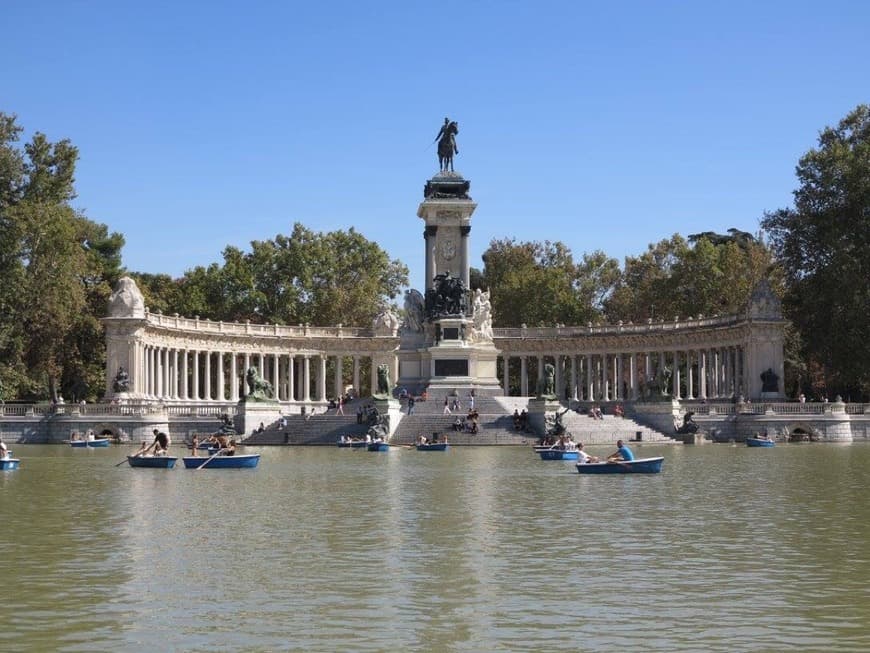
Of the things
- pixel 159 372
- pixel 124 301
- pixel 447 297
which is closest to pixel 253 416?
pixel 124 301

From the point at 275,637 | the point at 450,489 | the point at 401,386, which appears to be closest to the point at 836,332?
the point at 401,386

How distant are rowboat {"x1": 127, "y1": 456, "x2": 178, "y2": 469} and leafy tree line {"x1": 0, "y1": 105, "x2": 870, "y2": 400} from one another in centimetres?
3728

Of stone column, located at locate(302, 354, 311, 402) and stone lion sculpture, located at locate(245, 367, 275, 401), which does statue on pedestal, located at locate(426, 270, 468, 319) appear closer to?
stone lion sculpture, located at locate(245, 367, 275, 401)

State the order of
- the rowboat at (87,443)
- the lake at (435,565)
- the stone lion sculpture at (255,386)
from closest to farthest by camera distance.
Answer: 1. the lake at (435,565)
2. the rowboat at (87,443)
3. the stone lion sculpture at (255,386)

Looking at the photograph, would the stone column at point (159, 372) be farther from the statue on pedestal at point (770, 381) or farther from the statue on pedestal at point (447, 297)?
the statue on pedestal at point (770, 381)

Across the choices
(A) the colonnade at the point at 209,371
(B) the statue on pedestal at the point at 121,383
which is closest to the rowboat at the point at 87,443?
(B) the statue on pedestal at the point at 121,383

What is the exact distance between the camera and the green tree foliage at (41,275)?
270 ft

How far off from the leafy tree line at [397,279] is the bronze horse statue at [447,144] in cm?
2296

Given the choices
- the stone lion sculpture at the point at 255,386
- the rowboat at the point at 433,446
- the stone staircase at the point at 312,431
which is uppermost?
the stone lion sculpture at the point at 255,386

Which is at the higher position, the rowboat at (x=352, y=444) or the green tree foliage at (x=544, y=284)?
the green tree foliage at (x=544, y=284)

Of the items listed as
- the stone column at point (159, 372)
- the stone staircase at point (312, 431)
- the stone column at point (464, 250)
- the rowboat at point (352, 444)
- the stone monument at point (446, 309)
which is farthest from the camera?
the stone column at point (159, 372)

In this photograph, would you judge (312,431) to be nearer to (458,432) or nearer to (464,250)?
(458,432)

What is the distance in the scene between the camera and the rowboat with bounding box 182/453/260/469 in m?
46.3

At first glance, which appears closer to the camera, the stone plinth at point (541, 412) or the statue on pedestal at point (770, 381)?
the stone plinth at point (541, 412)
